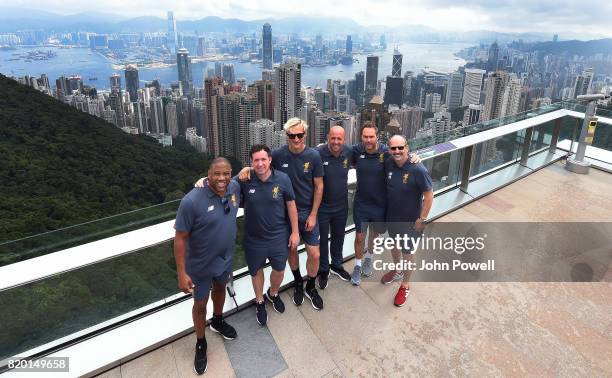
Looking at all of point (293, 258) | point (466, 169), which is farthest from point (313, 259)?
point (466, 169)

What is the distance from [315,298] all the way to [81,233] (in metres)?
1.51

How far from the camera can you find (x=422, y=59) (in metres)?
103

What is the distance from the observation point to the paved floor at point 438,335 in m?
2.07

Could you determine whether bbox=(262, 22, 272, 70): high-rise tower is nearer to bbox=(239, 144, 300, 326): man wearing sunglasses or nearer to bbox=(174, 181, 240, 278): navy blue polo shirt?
bbox=(239, 144, 300, 326): man wearing sunglasses

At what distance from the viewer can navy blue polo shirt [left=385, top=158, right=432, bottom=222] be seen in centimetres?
237

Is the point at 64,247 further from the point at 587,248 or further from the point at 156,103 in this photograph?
the point at 156,103

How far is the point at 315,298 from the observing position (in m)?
2.53

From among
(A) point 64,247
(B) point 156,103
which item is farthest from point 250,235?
(B) point 156,103

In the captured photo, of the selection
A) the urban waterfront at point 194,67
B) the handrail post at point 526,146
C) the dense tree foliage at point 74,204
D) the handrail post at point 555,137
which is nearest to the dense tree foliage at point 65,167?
the dense tree foliage at point 74,204

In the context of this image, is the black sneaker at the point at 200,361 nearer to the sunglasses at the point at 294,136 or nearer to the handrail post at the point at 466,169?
the sunglasses at the point at 294,136

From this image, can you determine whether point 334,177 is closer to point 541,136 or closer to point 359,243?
point 359,243

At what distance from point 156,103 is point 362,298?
57.5m

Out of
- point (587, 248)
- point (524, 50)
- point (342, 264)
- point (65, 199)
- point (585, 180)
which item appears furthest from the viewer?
point (524, 50)

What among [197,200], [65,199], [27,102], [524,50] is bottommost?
[65,199]
